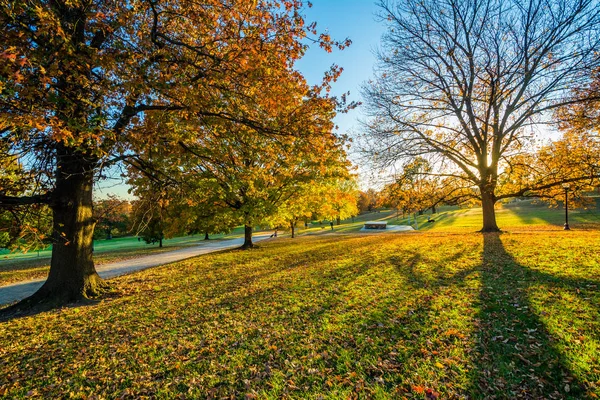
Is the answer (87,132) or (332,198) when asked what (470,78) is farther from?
(87,132)

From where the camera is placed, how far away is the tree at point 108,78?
457cm

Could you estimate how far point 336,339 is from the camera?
4.50 m

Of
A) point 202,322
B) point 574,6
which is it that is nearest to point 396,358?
point 202,322

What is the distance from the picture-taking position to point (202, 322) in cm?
560

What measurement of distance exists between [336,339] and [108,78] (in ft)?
23.3

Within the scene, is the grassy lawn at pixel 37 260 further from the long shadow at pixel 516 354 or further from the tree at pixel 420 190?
the tree at pixel 420 190

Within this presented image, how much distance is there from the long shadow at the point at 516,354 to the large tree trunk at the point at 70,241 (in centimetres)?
913

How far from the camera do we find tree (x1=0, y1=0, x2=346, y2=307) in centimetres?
457

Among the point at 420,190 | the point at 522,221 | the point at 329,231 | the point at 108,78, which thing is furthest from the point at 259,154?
the point at 522,221

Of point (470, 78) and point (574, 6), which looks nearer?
point (574, 6)

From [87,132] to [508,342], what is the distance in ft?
24.7

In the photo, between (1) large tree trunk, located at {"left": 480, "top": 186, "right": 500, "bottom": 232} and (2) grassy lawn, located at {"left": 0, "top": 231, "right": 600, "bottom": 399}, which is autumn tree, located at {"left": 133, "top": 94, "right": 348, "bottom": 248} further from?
(1) large tree trunk, located at {"left": 480, "top": 186, "right": 500, "bottom": 232}

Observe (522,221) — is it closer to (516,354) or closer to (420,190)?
(420,190)

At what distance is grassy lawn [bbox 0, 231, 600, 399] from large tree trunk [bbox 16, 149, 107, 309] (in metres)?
0.82
